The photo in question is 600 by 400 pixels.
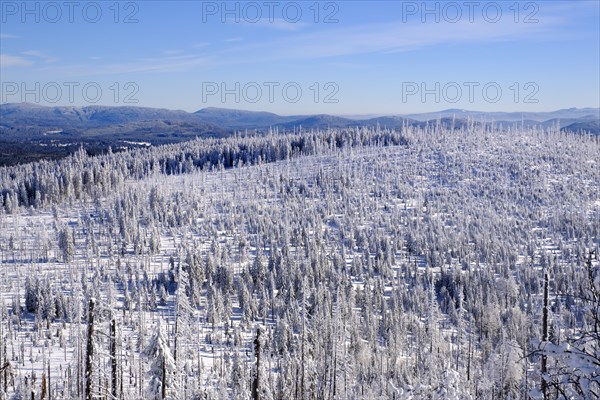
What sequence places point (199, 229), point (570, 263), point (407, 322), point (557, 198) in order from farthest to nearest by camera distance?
1. point (557, 198)
2. point (199, 229)
3. point (570, 263)
4. point (407, 322)

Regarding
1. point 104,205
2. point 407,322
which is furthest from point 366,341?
point 104,205

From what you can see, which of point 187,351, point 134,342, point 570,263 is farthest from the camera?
point 570,263

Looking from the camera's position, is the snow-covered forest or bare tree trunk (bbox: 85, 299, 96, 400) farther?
the snow-covered forest

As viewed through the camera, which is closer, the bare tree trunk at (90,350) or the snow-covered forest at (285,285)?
the bare tree trunk at (90,350)

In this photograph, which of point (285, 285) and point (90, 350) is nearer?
point (90, 350)

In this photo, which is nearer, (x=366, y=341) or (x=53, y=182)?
(x=366, y=341)

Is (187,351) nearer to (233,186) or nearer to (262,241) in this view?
(262,241)

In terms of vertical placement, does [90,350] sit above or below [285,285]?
above

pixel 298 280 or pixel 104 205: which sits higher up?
pixel 104 205
